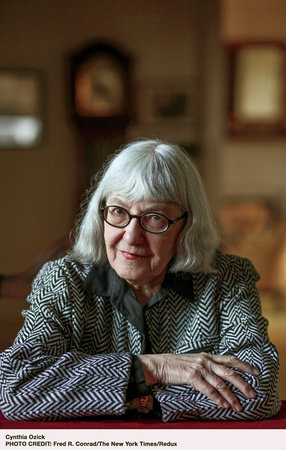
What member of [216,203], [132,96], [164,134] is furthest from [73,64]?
[216,203]

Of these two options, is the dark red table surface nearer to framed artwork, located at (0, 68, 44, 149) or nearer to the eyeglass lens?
the eyeglass lens

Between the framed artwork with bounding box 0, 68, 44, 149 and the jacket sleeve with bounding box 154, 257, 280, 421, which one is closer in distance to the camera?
the jacket sleeve with bounding box 154, 257, 280, 421

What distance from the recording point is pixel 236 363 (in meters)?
1.24

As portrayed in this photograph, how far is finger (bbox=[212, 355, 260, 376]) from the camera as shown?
4.02ft

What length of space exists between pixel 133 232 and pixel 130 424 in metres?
0.42

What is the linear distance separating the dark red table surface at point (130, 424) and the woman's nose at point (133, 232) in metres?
0.39

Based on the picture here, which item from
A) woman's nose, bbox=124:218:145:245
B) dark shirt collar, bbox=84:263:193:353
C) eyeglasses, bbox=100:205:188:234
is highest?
eyeglasses, bbox=100:205:188:234

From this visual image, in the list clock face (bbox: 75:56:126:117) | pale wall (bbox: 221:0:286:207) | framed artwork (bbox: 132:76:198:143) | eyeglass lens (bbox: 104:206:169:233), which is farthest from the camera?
pale wall (bbox: 221:0:286:207)

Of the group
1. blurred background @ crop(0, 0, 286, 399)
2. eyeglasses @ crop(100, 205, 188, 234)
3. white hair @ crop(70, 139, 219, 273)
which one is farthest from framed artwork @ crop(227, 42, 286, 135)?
eyeglasses @ crop(100, 205, 188, 234)

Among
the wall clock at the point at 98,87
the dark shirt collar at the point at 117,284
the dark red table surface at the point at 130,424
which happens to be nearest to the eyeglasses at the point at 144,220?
the dark shirt collar at the point at 117,284

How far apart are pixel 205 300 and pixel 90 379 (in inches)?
15.1
